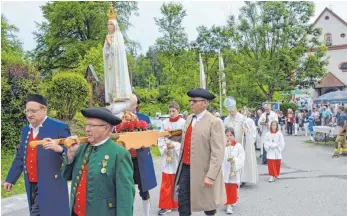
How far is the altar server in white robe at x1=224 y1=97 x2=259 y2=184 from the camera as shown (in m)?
8.65

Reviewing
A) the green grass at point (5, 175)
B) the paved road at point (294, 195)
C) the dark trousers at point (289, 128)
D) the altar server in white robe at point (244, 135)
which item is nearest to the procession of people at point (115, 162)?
the paved road at point (294, 195)

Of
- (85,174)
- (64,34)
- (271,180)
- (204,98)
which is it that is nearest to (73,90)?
(271,180)

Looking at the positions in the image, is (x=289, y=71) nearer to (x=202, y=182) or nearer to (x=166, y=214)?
(x=166, y=214)

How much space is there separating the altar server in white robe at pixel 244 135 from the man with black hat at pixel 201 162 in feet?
12.6

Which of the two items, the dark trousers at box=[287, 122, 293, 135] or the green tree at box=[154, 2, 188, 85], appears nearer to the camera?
the dark trousers at box=[287, 122, 293, 135]

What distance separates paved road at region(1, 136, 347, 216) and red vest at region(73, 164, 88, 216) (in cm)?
346

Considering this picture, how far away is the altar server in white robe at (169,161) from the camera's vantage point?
6520 mm

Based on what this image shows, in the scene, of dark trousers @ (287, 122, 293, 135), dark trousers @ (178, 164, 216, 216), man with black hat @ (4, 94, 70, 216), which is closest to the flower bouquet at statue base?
dark trousers @ (178, 164, 216, 216)

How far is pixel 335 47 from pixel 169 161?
46.3 meters

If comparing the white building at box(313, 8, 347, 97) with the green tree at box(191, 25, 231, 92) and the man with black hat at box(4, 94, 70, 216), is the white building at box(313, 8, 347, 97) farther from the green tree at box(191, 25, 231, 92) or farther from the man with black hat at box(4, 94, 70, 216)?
the man with black hat at box(4, 94, 70, 216)

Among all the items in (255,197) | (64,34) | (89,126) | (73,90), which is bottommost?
(255,197)

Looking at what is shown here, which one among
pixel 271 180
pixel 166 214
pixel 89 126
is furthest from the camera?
pixel 271 180

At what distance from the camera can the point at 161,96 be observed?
27656 mm

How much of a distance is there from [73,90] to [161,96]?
12.4 m
